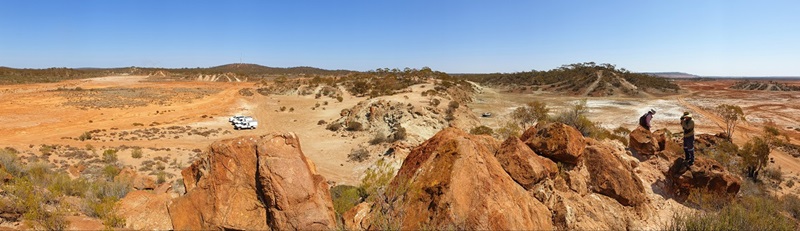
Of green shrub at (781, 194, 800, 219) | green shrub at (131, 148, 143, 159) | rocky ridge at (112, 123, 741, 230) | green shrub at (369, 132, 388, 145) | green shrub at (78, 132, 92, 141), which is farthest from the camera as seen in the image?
green shrub at (369, 132, 388, 145)

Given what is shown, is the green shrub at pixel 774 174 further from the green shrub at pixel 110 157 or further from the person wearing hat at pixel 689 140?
the green shrub at pixel 110 157

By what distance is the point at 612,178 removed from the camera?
27.4ft

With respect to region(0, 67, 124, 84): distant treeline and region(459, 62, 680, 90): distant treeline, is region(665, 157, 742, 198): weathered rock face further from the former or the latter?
region(0, 67, 124, 84): distant treeline

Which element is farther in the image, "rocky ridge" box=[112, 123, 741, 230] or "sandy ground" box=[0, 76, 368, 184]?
"sandy ground" box=[0, 76, 368, 184]

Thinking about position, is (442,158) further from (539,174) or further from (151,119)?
(151,119)

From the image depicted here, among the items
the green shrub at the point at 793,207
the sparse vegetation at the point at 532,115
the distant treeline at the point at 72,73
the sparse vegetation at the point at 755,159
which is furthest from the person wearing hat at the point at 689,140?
the distant treeline at the point at 72,73

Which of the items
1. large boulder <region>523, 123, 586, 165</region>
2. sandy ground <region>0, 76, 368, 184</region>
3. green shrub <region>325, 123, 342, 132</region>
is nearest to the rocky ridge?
large boulder <region>523, 123, 586, 165</region>

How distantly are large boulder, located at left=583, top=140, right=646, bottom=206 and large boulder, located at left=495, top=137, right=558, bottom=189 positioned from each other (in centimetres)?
163

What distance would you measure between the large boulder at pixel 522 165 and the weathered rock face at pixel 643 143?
632 cm

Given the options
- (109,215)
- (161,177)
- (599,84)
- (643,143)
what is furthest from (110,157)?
(599,84)

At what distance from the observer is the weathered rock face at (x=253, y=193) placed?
231 inches

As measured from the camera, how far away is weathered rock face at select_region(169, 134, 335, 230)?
588 centimetres

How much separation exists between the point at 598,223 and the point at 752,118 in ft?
148

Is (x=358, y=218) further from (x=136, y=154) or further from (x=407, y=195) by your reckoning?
(x=136, y=154)
